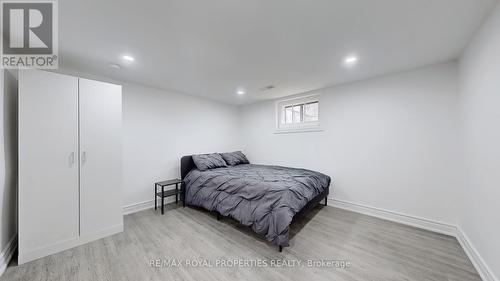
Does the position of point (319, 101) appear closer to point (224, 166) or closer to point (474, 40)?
point (474, 40)

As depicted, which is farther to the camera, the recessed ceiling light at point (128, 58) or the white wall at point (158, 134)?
the white wall at point (158, 134)

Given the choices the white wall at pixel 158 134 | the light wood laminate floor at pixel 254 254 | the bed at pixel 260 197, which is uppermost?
the white wall at pixel 158 134

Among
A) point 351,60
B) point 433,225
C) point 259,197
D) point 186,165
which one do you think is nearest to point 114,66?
point 186,165

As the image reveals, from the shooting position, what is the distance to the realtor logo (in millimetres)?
1449

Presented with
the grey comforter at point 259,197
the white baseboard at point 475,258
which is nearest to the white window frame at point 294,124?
the grey comforter at point 259,197

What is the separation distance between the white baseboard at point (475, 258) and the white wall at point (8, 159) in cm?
432

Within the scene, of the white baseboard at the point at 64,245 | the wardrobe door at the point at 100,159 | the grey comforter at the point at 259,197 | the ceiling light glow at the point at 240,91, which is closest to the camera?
the white baseboard at the point at 64,245

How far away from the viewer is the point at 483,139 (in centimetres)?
167

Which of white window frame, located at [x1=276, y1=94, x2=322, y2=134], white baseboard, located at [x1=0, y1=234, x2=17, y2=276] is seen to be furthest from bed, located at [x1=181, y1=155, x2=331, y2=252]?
white baseboard, located at [x1=0, y1=234, x2=17, y2=276]

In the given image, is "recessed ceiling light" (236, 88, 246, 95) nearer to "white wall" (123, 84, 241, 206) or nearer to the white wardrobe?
"white wall" (123, 84, 241, 206)

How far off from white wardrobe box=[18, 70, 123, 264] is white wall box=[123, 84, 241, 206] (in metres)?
0.73

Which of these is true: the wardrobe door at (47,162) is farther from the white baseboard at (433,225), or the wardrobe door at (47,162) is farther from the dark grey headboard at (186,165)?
the white baseboard at (433,225)

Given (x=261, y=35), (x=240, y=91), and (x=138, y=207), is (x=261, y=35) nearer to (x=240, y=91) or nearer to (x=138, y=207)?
(x=240, y=91)

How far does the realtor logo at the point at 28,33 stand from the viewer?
1.45 meters
